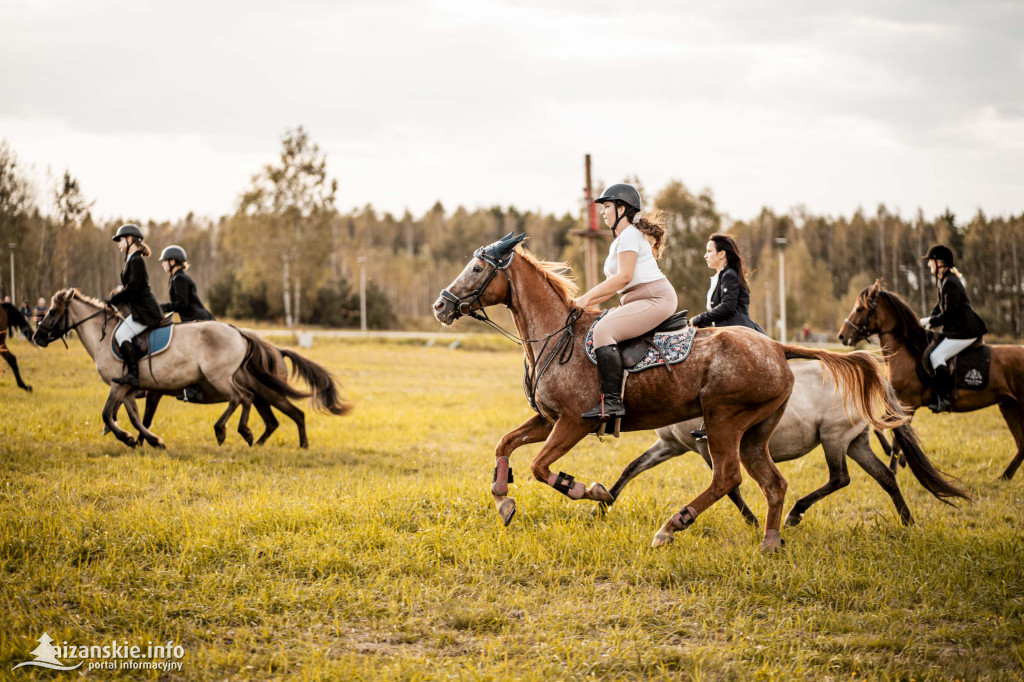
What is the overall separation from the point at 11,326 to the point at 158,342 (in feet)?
29.8

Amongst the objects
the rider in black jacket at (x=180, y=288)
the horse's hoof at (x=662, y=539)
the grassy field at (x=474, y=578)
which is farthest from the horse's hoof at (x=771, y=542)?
the rider in black jacket at (x=180, y=288)

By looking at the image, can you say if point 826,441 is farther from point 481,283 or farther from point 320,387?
point 320,387

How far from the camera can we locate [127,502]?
6668 mm

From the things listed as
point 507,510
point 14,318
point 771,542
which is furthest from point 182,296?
point 771,542

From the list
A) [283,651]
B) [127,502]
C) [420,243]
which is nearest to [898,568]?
[283,651]

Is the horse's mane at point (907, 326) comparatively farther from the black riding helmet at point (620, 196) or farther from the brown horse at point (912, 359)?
the black riding helmet at point (620, 196)

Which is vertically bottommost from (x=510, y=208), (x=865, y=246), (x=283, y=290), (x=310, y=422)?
(x=310, y=422)

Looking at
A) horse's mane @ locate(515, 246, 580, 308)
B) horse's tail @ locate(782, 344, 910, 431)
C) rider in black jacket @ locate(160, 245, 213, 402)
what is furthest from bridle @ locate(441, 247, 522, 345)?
rider in black jacket @ locate(160, 245, 213, 402)

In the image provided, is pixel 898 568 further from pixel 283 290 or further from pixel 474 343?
pixel 283 290

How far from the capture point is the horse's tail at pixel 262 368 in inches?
412

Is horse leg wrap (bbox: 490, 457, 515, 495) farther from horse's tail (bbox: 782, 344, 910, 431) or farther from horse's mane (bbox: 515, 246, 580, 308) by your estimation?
horse's tail (bbox: 782, 344, 910, 431)

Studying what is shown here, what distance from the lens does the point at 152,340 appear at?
9.82 m

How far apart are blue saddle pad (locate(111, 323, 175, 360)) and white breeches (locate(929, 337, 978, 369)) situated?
10722 mm

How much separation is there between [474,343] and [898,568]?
38149 mm
